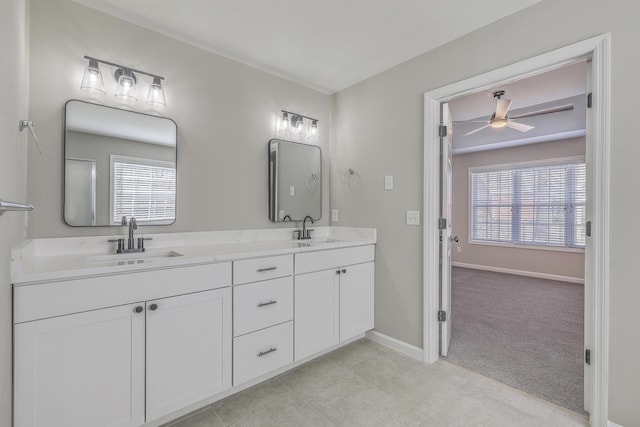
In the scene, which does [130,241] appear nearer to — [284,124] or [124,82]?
[124,82]

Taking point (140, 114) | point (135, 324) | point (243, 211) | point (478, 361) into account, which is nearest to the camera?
point (135, 324)

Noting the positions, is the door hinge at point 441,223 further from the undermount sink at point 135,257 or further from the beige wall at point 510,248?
the beige wall at point 510,248

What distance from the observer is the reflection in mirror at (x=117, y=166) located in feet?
5.85

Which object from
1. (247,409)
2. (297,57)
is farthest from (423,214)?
(247,409)

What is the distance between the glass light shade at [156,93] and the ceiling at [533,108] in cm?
279

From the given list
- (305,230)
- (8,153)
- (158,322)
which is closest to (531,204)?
(305,230)

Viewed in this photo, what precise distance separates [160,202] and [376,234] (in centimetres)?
179

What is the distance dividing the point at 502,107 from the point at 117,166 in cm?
385

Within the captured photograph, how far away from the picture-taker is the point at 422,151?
237 centimetres

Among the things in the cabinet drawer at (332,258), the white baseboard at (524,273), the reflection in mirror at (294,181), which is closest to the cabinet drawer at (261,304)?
the cabinet drawer at (332,258)

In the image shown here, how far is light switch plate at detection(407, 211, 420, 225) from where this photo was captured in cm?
240

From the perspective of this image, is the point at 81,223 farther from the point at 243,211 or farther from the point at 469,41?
the point at 469,41

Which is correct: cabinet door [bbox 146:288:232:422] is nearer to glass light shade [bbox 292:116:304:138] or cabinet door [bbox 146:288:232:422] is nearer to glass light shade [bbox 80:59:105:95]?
glass light shade [bbox 80:59:105:95]

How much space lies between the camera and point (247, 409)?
178 centimetres
